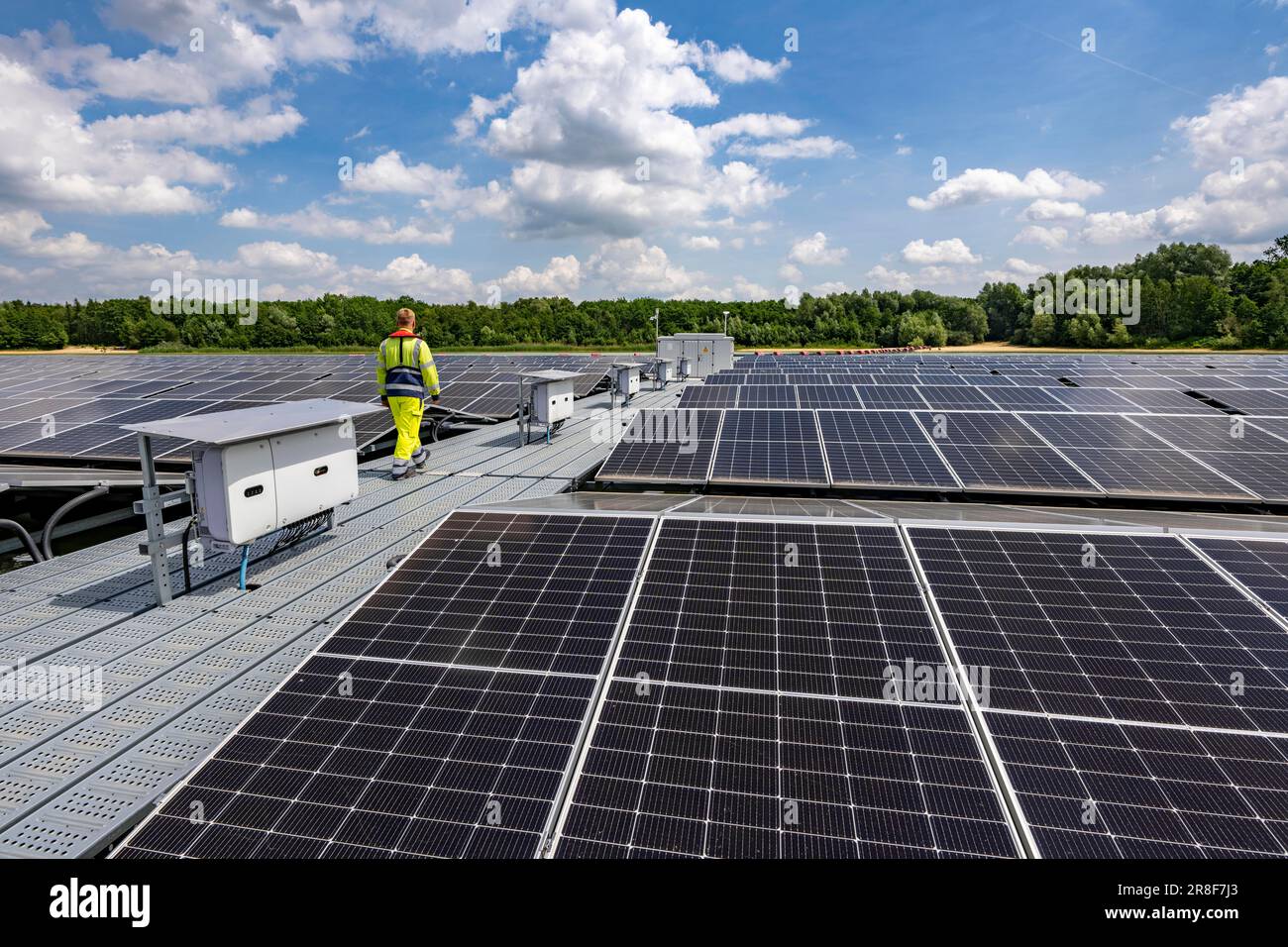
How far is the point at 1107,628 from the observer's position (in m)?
5.32

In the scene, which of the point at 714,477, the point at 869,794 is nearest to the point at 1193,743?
the point at 869,794

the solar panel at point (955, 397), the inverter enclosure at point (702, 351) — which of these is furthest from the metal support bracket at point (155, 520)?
the inverter enclosure at point (702, 351)

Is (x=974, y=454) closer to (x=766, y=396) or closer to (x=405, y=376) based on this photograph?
(x=766, y=396)

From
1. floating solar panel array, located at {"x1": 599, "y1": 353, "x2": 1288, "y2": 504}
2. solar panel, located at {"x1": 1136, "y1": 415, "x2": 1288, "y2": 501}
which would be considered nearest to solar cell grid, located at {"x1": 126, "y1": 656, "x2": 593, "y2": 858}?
floating solar panel array, located at {"x1": 599, "y1": 353, "x2": 1288, "y2": 504}

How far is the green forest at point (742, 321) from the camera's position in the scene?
103938 millimetres

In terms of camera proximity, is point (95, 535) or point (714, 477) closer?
point (714, 477)

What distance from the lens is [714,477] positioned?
38.2 feet

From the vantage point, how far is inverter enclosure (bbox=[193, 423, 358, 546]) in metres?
7.56

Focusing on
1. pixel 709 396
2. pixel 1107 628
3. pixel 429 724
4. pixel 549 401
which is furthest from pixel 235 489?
pixel 709 396

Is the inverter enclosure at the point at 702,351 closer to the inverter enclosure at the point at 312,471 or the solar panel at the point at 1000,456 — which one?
the solar panel at the point at 1000,456

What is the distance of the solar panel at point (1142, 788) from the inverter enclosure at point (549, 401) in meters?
15.1

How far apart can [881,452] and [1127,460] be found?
Result: 15.2 feet

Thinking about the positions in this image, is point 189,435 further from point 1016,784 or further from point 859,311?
point 859,311
